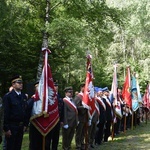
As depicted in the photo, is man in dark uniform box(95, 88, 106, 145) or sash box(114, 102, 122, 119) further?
sash box(114, 102, 122, 119)

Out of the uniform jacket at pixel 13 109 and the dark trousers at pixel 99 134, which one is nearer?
the uniform jacket at pixel 13 109

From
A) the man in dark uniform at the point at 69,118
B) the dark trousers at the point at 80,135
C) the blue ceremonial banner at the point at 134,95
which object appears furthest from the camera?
the blue ceremonial banner at the point at 134,95

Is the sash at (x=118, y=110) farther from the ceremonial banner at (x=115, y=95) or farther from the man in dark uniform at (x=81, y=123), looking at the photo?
the man in dark uniform at (x=81, y=123)

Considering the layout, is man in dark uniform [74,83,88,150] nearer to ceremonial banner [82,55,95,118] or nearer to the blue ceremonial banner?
ceremonial banner [82,55,95,118]

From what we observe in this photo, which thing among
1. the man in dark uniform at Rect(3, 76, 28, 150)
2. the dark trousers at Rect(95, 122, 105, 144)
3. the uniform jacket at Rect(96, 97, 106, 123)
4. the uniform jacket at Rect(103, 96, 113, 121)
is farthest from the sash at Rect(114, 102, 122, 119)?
the man in dark uniform at Rect(3, 76, 28, 150)

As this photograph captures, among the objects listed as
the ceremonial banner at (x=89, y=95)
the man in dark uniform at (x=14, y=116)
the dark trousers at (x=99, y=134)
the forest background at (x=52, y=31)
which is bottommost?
the dark trousers at (x=99, y=134)

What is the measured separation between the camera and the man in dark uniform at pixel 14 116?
22.4 feet

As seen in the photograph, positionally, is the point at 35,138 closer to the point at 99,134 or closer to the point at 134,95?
the point at 99,134

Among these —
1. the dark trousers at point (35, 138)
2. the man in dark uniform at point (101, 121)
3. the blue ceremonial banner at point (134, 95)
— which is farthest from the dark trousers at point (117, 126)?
the dark trousers at point (35, 138)

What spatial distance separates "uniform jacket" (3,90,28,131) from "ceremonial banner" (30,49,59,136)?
0.40 metres

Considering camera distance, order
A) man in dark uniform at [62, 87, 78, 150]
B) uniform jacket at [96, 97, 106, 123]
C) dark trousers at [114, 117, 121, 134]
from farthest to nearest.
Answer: dark trousers at [114, 117, 121, 134], uniform jacket at [96, 97, 106, 123], man in dark uniform at [62, 87, 78, 150]

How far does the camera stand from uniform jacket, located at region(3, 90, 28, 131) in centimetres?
681

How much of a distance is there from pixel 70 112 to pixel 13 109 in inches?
94.7

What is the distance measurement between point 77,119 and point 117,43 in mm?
28052
